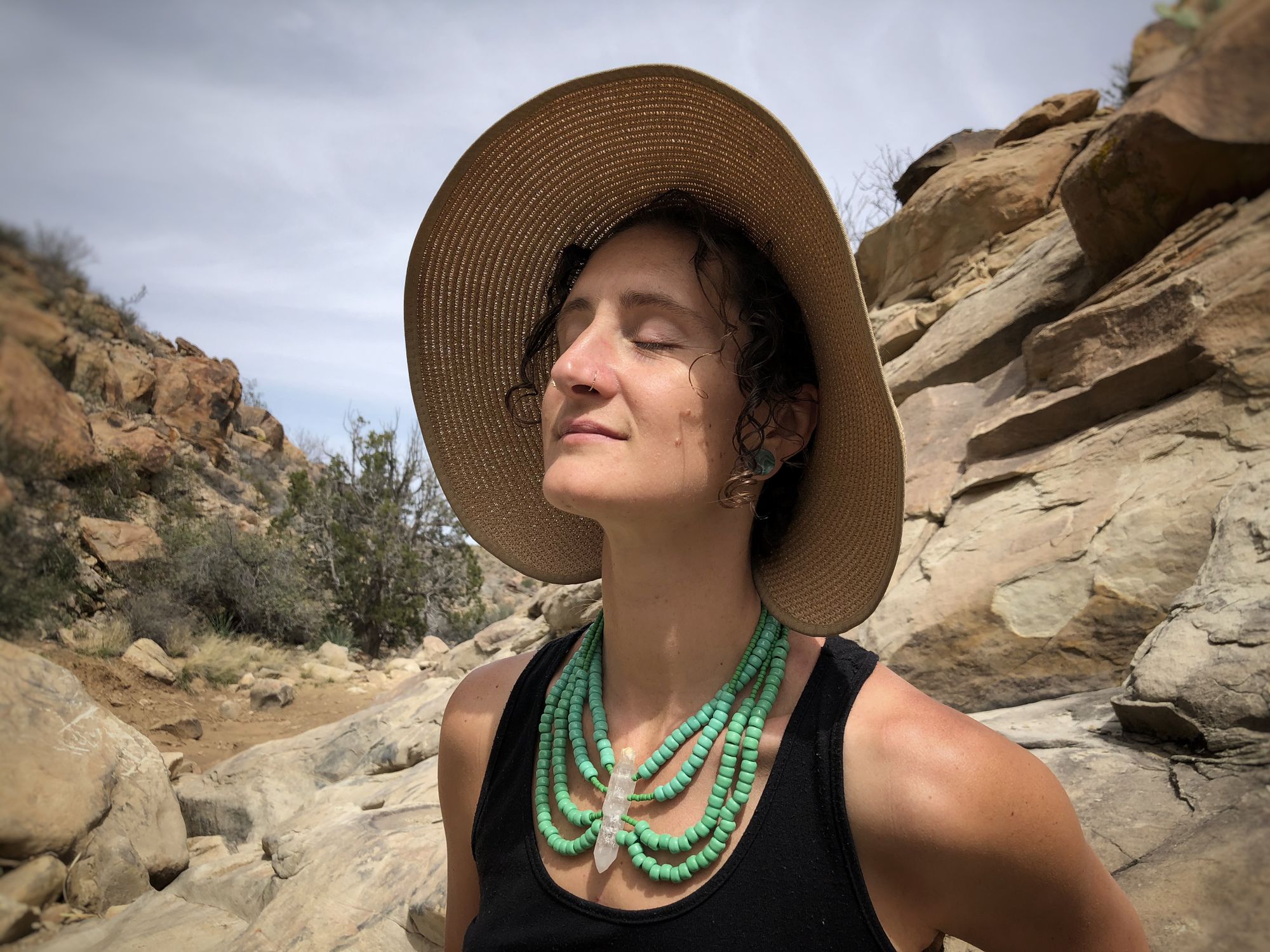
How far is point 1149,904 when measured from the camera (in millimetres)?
1238

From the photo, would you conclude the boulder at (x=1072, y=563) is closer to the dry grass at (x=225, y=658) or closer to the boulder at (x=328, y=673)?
the dry grass at (x=225, y=658)

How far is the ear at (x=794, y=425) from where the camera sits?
57.5 inches

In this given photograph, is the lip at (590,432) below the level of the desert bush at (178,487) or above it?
above

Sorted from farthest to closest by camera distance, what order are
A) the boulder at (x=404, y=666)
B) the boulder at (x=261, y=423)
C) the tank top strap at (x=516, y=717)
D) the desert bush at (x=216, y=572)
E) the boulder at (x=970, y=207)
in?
1. the boulder at (x=404, y=666)
2. the boulder at (x=970, y=207)
3. the tank top strap at (x=516, y=717)
4. the boulder at (x=261, y=423)
5. the desert bush at (x=216, y=572)

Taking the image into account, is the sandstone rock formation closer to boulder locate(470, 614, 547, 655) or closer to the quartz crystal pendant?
boulder locate(470, 614, 547, 655)

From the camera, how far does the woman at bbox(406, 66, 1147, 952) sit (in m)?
1.16

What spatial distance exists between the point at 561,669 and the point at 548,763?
9.7 inches

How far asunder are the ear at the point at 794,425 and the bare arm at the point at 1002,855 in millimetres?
548

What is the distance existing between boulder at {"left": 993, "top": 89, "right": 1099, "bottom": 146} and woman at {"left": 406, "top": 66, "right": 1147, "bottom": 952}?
6274 mm

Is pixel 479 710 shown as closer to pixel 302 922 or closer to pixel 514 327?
pixel 514 327

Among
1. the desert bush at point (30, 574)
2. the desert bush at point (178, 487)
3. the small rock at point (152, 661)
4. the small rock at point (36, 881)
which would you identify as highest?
the desert bush at point (178, 487)

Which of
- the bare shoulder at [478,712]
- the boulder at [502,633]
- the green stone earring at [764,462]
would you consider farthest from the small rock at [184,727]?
the boulder at [502,633]

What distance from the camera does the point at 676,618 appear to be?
4.70ft

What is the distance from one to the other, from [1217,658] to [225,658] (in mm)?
2280
